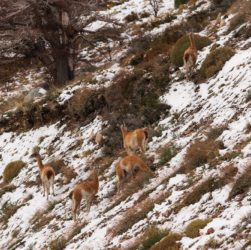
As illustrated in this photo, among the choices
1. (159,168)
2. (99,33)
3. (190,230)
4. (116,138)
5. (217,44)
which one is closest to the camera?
(190,230)

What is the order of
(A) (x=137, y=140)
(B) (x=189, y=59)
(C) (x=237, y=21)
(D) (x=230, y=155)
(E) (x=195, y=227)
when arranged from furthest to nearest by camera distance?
(C) (x=237, y=21) → (B) (x=189, y=59) → (A) (x=137, y=140) → (D) (x=230, y=155) → (E) (x=195, y=227)

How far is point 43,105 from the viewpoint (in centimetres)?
2127

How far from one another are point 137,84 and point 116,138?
8.32 ft

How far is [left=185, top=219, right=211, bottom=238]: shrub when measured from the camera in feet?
24.3

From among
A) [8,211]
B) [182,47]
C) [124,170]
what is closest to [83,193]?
[124,170]

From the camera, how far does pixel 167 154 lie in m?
12.1

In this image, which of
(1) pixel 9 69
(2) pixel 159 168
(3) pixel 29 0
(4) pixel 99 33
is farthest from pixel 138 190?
(1) pixel 9 69

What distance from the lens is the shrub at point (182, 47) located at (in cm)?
1755

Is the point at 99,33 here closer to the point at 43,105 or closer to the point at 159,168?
the point at 43,105

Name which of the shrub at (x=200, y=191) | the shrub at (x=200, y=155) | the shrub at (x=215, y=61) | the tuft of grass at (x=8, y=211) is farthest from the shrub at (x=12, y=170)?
the shrub at (x=200, y=191)

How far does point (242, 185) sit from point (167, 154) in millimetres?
4132

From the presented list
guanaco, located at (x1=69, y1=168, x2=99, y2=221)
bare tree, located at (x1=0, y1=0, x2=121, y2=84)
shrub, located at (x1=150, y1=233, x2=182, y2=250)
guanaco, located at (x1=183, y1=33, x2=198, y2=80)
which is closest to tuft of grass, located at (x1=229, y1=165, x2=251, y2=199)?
shrub, located at (x1=150, y1=233, x2=182, y2=250)

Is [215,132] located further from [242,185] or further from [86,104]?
[86,104]

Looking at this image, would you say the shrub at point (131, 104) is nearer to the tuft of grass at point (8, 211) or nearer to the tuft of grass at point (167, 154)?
the tuft of grass at point (8, 211)
